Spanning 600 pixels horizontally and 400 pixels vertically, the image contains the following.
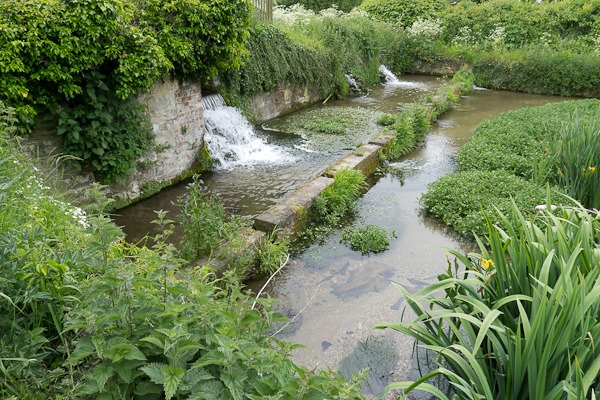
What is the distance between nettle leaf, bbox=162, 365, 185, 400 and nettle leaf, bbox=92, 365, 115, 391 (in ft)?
0.59

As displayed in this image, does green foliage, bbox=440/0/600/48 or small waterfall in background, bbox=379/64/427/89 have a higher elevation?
green foliage, bbox=440/0/600/48

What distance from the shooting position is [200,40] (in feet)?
19.5

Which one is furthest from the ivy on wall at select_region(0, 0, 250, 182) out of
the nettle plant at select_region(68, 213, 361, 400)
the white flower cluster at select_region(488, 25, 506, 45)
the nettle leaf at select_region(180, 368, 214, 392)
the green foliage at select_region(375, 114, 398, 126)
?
the white flower cluster at select_region(488, 25, 506, 45)

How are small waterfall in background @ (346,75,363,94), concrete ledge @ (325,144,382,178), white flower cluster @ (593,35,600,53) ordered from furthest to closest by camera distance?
white flower cluster @ (593,35,600,53) < small waterfall in background @ (346,75,363,94) < concrete ledge @ (325,144,382,178)

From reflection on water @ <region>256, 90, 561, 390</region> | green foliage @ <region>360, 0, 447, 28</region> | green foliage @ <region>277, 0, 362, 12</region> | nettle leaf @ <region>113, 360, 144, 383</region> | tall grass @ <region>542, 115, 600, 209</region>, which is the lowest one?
reflection on water @ <region>256, 90, 561, 390</region>

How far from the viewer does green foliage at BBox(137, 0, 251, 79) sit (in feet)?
18.3

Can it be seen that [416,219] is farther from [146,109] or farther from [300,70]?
[300,70]

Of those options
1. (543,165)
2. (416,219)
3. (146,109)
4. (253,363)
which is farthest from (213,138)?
(253,363)

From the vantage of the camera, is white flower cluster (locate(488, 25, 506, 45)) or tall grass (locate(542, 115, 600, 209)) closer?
tall grass (locate(542, 115, 600, 209))

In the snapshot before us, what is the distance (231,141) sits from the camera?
7363 mm

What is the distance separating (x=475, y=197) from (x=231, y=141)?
3.89m

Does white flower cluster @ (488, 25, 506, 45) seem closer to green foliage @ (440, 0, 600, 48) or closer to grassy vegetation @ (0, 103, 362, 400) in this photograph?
green foliage @ (440, 0, 600, 48)

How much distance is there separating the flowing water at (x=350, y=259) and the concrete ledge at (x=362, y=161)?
0.92 feet

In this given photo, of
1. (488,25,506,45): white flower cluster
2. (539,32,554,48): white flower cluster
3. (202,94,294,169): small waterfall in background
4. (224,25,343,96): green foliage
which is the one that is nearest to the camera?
(202,94,294,169): small waterfall in background
